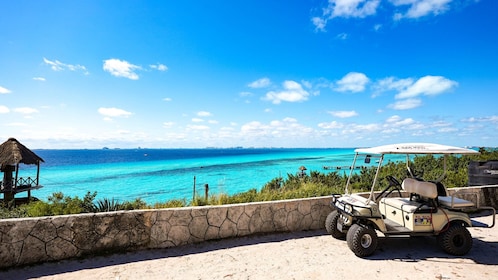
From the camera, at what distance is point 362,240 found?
484 centimetres

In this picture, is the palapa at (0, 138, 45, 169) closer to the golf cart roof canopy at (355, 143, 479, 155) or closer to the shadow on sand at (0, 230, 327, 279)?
the shadow on sand at (0, 230, 327, 279)

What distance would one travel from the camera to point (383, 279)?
3.96 meters

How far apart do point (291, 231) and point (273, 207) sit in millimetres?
795

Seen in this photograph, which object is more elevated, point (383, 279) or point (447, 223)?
point (447, 223)

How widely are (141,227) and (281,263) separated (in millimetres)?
2911

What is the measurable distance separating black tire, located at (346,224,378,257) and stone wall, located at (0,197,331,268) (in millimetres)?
1810

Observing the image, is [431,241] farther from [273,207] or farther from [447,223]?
[273,207]

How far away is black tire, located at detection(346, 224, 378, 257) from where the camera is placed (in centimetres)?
471

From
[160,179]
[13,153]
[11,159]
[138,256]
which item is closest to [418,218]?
[138,256]

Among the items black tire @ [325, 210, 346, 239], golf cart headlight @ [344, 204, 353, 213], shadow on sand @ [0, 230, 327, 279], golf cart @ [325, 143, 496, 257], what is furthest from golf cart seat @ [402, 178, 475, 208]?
shadow on sand @ [0, 230, 327, 279]

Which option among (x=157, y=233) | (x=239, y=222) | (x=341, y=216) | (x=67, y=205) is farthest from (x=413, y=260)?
(x=67, y=205)

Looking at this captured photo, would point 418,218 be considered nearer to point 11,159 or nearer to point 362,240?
point 362,240

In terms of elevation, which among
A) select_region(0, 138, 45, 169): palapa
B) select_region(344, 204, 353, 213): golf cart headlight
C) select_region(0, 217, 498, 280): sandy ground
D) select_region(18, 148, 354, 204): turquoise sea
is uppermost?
select_region(0, 138, 45, 169): palapa

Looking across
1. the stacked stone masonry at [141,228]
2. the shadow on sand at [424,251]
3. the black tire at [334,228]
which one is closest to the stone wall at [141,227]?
the stacked stone masonry at [141,228]
